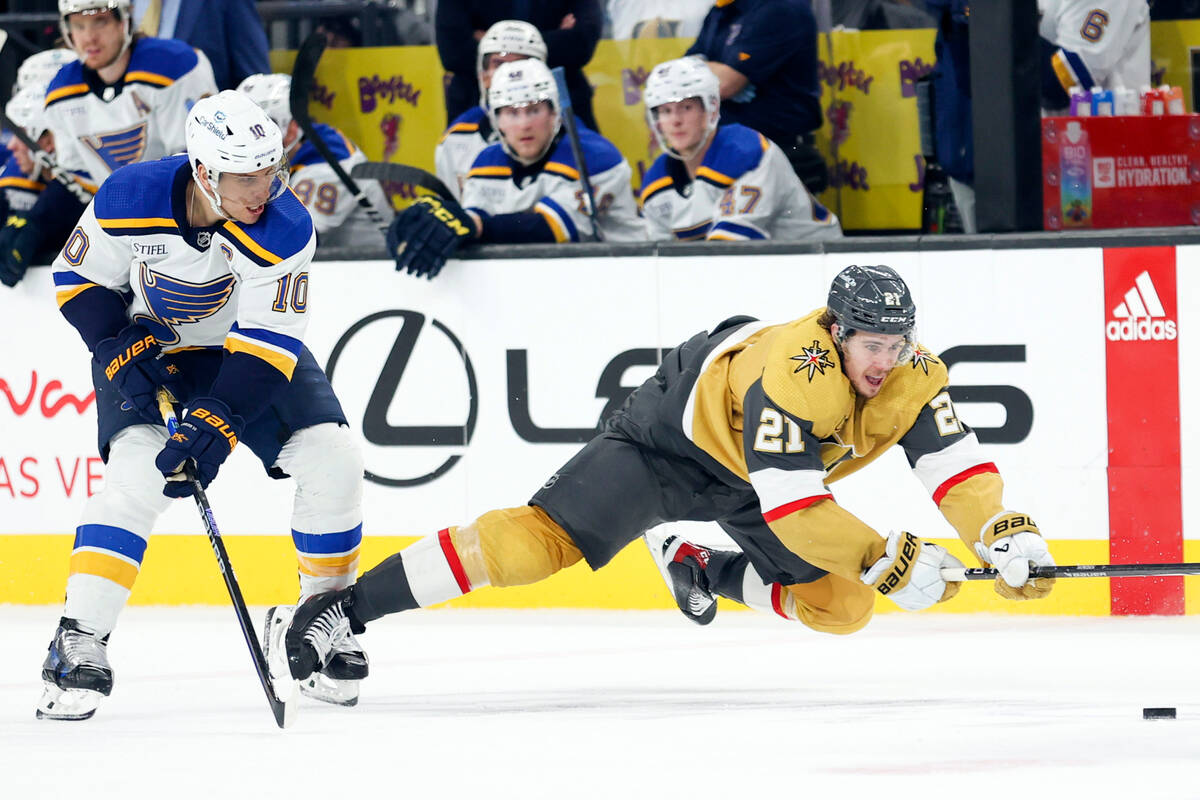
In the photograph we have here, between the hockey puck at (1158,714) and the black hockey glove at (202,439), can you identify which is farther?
the black hockey glove at (202,439)

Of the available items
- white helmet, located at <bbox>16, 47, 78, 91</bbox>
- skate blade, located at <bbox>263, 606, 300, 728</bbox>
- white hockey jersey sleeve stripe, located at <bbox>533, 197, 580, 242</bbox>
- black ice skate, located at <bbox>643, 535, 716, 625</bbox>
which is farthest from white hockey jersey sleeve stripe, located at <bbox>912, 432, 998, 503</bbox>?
white helmet, located at <bbox>16, 47, 78, 91</bbox>

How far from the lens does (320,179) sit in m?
5.62

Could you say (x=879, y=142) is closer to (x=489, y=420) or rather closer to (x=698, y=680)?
(x=489, y=420)

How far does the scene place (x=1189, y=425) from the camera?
4.71 metres

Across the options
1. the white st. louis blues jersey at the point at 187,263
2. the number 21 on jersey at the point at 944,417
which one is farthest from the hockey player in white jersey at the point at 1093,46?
the white st. louis blues jersey at the point at 187,263

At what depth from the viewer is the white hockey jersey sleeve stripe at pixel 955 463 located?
145 inches

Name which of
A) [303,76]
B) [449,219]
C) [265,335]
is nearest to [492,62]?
[303,76]

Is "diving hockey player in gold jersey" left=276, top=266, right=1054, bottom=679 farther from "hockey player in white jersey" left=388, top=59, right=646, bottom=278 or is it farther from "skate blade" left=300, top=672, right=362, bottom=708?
"hockey player in white jersey" left=388, top=59, right=646, bottom=278

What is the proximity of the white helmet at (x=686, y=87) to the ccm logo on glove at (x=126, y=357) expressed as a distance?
1930 millimetres

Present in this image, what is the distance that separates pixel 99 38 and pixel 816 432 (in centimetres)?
307

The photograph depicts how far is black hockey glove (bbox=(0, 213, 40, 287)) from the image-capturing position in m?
5.34

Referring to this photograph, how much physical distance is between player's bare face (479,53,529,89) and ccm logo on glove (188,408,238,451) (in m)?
2.10

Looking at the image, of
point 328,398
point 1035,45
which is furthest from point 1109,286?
point 328,398

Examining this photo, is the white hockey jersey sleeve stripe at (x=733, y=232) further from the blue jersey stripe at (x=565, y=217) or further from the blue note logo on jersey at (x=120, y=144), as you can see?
the blue note logo on jersey at (x=120, y=144)
